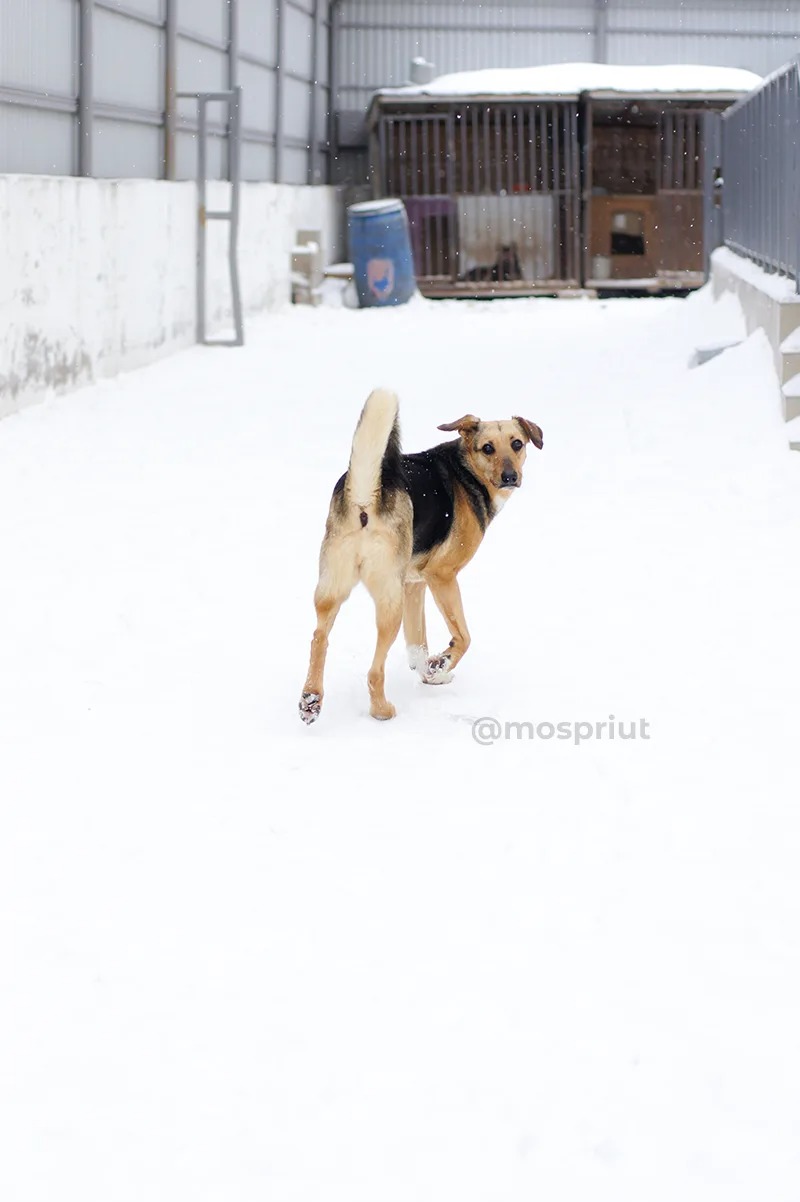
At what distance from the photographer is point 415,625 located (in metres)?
5.70

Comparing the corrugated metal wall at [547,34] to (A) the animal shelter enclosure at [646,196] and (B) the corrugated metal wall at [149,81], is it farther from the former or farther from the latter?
(A) the animal shelter enclosure at [646,196]

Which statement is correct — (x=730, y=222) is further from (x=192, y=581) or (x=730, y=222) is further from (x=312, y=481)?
(x=192, y=581)

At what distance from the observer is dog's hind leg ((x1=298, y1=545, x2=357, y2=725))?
5.06 meters

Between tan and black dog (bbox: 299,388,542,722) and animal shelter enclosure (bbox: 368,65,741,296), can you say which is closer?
tan and black dog (bbox: 299,388,542,722)

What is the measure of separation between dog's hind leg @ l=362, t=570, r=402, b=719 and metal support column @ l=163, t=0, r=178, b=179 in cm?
1239

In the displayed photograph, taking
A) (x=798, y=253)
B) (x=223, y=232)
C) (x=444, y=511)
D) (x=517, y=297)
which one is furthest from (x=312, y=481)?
(x=517, y=297)

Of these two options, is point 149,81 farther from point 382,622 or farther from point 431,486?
point 382,622

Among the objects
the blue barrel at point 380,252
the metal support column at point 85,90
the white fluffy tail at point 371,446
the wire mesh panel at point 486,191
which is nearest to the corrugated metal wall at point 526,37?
the wire mesh panel at point 486,191

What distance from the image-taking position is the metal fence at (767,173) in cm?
1059

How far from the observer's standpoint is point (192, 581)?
721cm

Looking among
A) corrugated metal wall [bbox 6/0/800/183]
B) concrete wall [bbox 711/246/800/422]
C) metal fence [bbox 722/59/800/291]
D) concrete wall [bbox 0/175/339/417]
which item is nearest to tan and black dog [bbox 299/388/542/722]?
concrete wall [bbox 711/246/800/422]

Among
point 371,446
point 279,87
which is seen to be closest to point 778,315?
point 371,446

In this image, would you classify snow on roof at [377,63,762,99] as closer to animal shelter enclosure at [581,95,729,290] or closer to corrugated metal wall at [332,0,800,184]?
animal shelter enclosure at [581,95,729,290]

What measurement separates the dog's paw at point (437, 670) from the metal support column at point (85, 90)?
9207 mm
